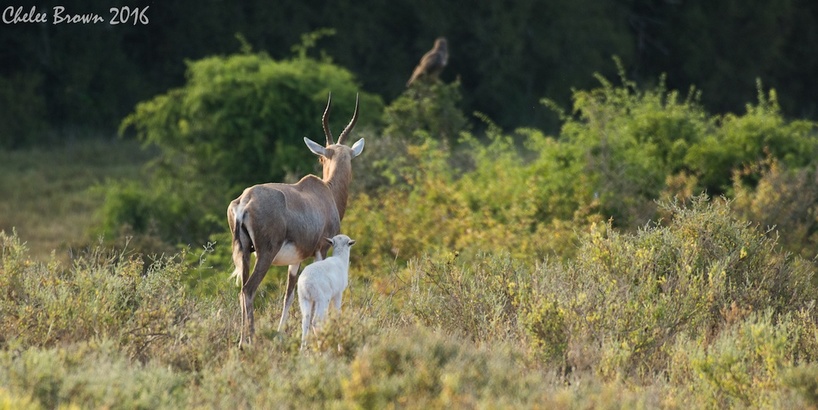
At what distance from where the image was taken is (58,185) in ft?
84.1

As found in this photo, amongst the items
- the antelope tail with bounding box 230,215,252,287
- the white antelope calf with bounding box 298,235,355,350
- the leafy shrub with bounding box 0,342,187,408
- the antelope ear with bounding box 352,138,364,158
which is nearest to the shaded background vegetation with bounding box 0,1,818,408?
the leafy shrub with bounding box 0,342,187,408

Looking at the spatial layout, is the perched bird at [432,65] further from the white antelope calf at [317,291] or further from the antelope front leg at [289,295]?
the white antelope calf at [317,291]

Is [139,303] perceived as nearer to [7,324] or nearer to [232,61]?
[7,324]

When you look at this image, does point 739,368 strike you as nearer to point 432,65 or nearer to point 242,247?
point 242,247

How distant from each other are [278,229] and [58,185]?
18.3 m

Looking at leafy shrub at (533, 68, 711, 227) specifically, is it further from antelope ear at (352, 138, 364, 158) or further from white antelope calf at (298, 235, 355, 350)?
white antelope calf at (298, 235, 355, 350)

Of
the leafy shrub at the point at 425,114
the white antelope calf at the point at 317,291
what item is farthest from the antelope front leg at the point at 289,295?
the leafy shrub at the point at 425,114

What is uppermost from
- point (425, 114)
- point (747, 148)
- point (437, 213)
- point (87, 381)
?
point (425, 114)

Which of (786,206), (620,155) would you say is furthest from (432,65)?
(786,206)

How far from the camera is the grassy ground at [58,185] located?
21.6 metres

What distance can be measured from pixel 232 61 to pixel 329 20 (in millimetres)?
12321

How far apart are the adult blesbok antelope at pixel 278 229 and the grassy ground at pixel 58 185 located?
31.3 feet

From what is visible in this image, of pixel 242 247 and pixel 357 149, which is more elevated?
pixel 357 149

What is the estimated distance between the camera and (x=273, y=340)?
762 cm
